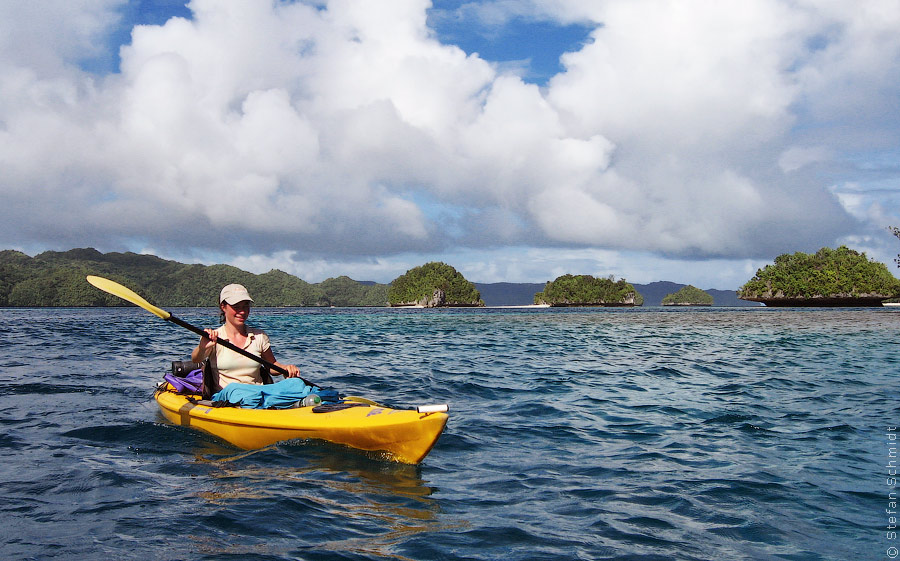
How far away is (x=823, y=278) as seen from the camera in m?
150

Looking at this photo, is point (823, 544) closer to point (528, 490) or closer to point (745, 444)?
point (528, 490)

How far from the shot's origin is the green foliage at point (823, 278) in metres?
146

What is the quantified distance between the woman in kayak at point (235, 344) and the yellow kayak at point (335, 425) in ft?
2.09

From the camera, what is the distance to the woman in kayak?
8.55 metres

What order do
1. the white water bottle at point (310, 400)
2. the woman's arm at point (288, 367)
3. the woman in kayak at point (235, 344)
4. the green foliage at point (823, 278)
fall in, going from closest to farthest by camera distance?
the white water bottle at point (310, 400) < the woman in kayak at point (235, 344) < the woman's arm at point (288, 367) < the green foliage at point (823, 278)

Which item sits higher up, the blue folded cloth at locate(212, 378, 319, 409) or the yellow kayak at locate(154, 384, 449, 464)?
the blue folded cloth at locate(212, 378, 319, 409)

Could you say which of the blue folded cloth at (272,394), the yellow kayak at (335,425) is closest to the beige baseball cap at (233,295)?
the blue folded cloth at (272,394)

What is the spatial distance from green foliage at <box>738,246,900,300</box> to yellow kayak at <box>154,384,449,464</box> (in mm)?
172897

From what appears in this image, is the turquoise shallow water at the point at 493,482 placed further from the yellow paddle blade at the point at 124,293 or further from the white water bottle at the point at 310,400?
the yellow paddle blade at the point at 124,293

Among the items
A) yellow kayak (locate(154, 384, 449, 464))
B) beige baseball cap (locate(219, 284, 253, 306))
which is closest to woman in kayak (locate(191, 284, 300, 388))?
beige baseball cap (locate(219, 284, 253, 306))

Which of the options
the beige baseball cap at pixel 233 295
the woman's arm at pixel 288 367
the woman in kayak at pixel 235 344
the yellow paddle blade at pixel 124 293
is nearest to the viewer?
the beige baseball cap at pixel 233 295

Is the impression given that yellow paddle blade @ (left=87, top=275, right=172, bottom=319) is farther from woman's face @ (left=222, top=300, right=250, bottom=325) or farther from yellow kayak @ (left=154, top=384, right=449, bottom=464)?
yellow kayak @ (left=154, top=384, right=449, bottom=464)

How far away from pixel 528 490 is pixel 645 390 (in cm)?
785

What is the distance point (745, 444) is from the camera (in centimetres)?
816
